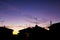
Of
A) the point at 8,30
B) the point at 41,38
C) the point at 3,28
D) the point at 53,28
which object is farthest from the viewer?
the point at 8,30

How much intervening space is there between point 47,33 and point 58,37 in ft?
5.94

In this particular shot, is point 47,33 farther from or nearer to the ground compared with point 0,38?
farther from the ground

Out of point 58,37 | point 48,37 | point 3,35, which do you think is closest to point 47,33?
point 48,37

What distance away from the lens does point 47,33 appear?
58.7ft

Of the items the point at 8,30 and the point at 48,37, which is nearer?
Answer: the point at 48,37

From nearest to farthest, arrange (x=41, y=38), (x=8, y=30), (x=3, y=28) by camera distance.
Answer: (x=41, y=38) < (x=3, y=28) < (x=8, y=30)

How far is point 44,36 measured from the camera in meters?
17.9

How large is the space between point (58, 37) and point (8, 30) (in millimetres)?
24733

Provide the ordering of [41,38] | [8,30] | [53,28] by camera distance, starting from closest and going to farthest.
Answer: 1. [41,38]
2. [53,28]
3. [8,30]

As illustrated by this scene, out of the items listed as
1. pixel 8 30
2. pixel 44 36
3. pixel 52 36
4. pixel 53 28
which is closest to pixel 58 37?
pixel 52 36

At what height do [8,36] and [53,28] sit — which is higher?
[53,28]

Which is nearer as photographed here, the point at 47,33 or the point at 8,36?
the point at 47,33

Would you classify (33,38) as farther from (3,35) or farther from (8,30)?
(8,30)

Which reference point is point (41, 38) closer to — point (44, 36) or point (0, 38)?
point (44, 36)
